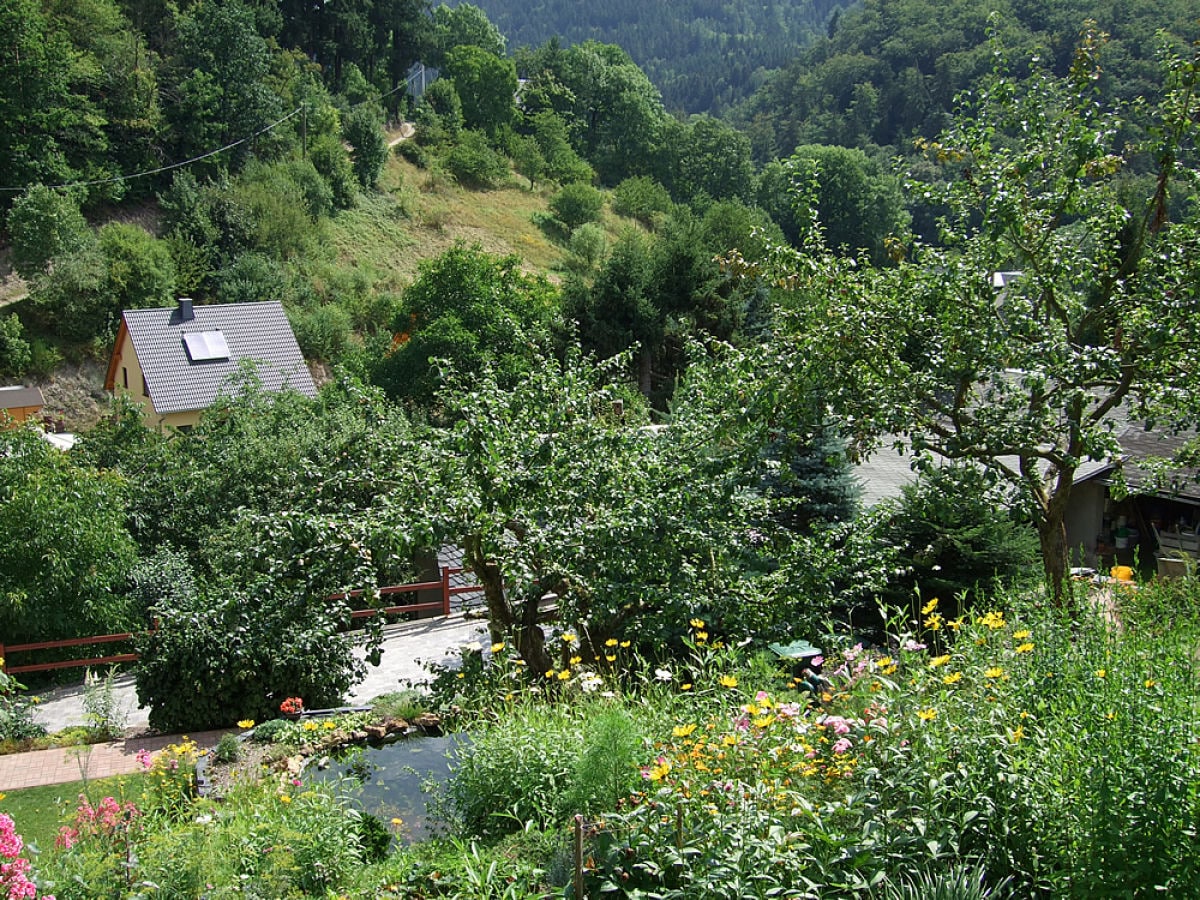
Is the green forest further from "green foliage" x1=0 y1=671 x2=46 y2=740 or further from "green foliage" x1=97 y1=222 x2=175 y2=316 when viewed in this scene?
"green foliage" x1=97 y1=222 x2=175 y2=316

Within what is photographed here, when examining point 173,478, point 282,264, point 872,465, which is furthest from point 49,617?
point 282,264

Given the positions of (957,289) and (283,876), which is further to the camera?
(957,289)

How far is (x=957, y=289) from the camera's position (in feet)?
23.8

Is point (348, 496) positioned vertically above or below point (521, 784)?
above

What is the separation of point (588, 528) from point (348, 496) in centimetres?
729

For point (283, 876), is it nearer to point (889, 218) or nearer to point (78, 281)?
point (78, 281)

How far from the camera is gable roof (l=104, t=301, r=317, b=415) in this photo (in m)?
26.5

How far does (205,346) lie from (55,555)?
15980mm

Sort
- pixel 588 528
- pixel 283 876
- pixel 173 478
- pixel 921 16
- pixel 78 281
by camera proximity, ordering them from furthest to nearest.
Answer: pixel 921 16
pixel 78 281
pixel 173 478
pixel 588 528
pixel 283 876

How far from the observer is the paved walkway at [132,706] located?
8.89m

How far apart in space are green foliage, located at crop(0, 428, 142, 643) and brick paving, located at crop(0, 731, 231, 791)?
370 centimetres

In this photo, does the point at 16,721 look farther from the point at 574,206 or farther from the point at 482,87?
the point at 482,87

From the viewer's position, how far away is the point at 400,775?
6.79m

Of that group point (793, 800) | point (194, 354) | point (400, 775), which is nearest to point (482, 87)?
point (194, 354)
